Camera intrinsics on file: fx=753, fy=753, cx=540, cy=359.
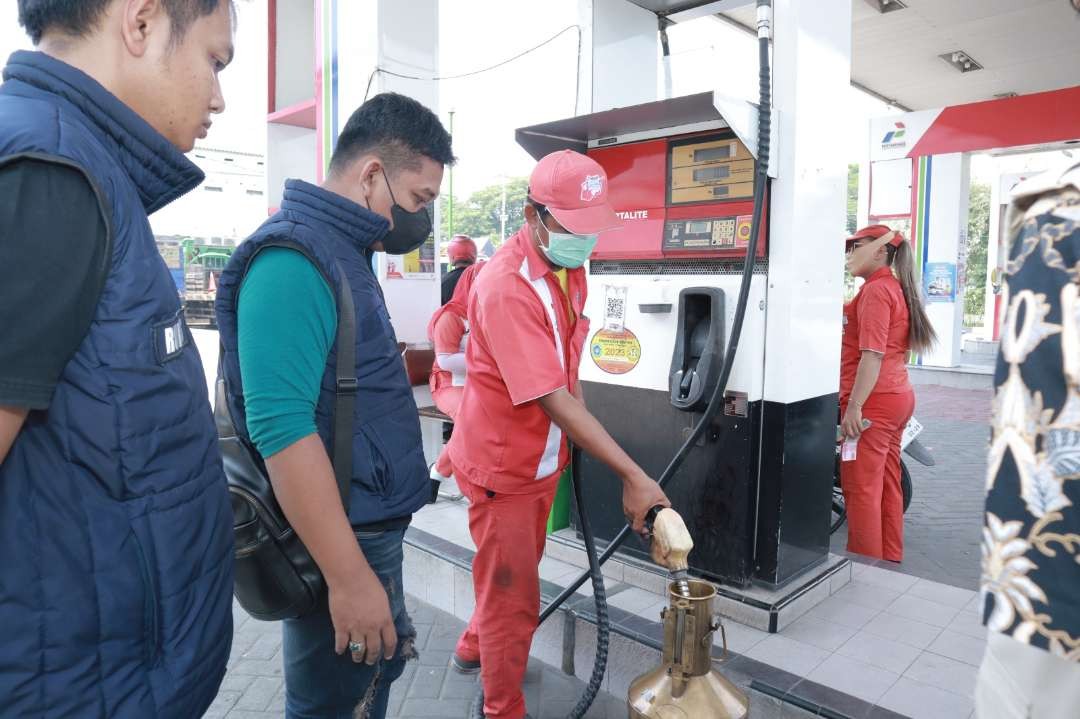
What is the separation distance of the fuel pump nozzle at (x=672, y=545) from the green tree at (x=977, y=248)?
97.4 feet

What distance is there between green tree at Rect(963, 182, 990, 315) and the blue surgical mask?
95.8 feet

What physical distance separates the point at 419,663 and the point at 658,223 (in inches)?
92.6

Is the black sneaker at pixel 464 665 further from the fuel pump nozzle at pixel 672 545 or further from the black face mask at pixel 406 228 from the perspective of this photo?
the black face mask at pixel 406 228

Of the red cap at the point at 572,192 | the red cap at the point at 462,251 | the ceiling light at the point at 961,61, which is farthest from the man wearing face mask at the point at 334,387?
the ceiling light at the point at 961,61

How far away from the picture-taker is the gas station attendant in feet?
14.3

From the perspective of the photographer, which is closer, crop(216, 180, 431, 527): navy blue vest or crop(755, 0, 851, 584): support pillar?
crop(216, 180, 431, 527): navy blue vest

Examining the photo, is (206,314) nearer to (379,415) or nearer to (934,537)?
(934,537)

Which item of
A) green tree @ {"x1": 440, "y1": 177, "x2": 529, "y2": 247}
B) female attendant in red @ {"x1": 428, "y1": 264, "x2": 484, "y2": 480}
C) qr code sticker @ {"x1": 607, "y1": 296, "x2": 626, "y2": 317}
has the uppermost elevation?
green tree @ {"x1": 440, "y1": 177, "x2": 529, "y2": 247}

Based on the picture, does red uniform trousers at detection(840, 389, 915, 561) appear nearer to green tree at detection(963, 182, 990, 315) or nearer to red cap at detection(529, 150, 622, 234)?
red cap at detection(529, 150, 622, 234)

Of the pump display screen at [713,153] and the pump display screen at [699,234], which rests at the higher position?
the pump display screen at [713,153]

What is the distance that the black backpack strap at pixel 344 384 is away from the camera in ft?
5.38

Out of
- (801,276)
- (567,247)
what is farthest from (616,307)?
(567,247)

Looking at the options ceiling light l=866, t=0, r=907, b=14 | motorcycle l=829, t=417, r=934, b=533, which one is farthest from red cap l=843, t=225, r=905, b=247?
ceiling light l=866, t=0, r=907, b=14

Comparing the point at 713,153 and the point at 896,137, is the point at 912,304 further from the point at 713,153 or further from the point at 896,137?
the point at 896,137
